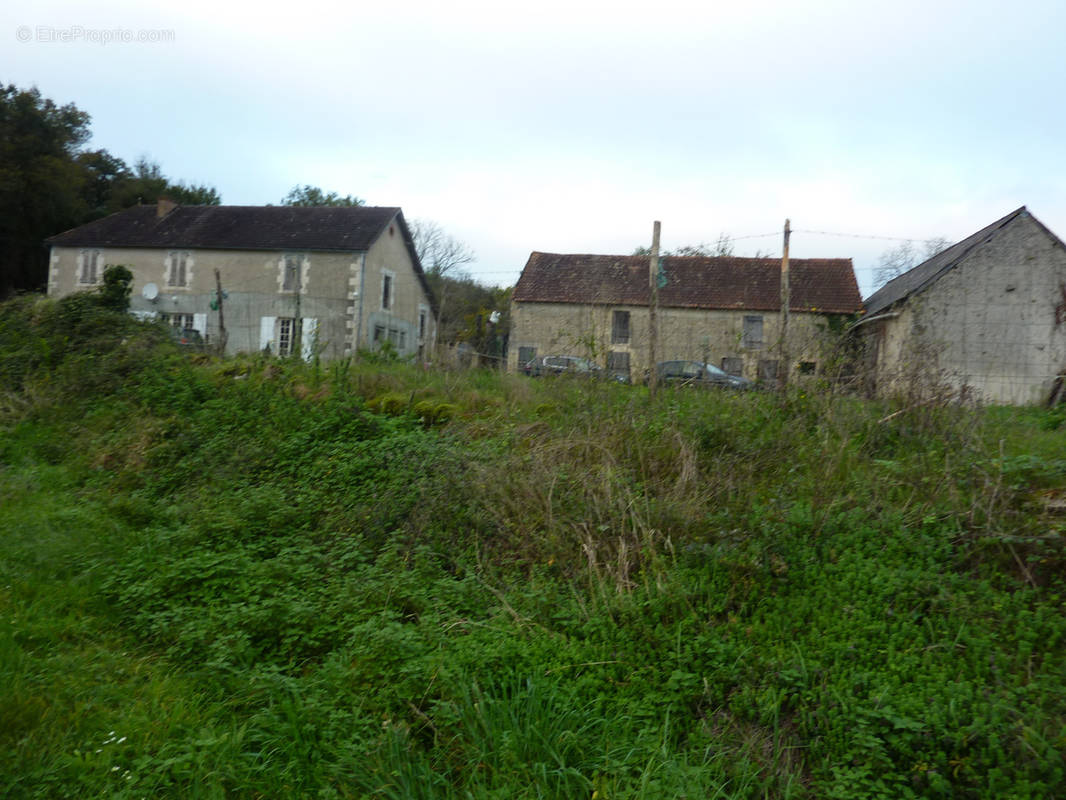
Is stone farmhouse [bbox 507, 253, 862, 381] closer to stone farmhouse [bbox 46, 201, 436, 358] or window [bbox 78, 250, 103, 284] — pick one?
stone farmhouse [bbox 46, 201, 436, 358]

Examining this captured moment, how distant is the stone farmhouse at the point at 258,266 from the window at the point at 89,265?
0.04 meters

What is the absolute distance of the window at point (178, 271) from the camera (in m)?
29.1

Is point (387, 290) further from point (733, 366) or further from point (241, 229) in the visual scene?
point (733, 366)

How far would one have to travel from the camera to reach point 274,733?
385cm

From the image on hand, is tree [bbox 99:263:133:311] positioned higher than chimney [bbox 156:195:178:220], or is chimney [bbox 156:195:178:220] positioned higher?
chimney [bbox 156:195:178:220]

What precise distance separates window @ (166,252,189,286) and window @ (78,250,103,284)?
3.30m

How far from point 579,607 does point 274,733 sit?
1948 millimetres

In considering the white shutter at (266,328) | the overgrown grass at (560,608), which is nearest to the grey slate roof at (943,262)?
the overgrown grass at (560,608)

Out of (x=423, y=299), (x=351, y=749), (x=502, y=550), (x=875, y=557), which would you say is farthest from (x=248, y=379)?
(x=423, y=299)

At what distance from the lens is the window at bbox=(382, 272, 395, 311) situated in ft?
97.6

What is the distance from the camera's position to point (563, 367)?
909 centimetres

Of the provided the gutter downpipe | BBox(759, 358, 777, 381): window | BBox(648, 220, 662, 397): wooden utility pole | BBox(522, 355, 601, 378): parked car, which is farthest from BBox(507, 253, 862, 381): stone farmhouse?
BBox(759, 358, 777, 381): window

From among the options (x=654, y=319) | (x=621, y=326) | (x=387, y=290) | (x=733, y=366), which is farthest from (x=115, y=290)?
(x=621, y=326)

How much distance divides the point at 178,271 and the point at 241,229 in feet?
9.95
